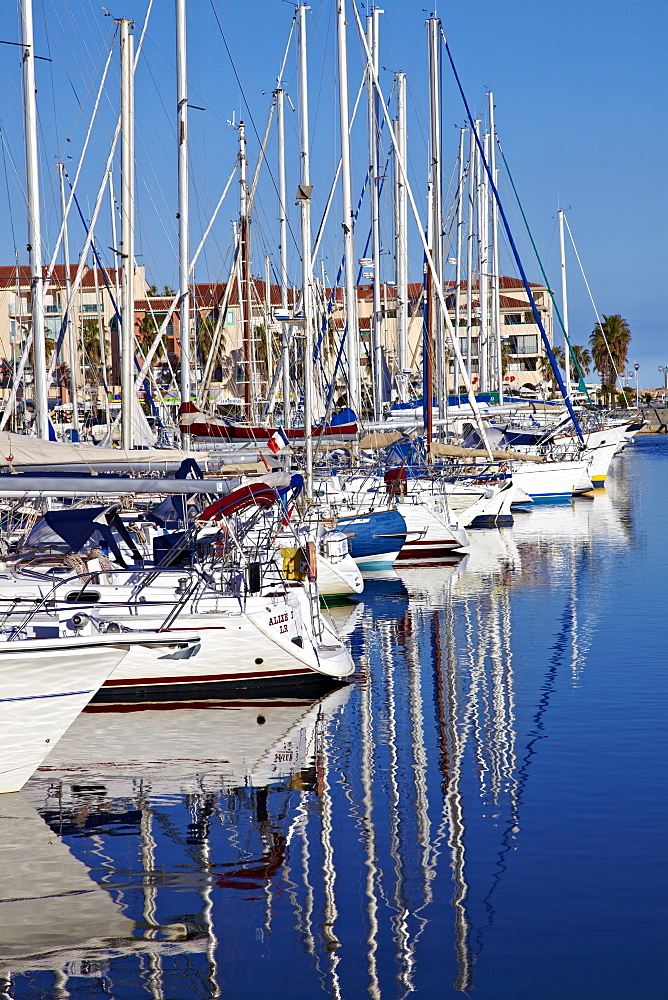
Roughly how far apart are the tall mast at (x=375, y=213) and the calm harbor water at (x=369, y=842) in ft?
66.1

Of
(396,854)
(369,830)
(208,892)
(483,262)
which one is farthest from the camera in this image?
(483,262)

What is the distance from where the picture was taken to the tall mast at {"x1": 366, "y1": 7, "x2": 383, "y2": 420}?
36.5 meters

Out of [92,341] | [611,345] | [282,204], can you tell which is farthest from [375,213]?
[611,345]

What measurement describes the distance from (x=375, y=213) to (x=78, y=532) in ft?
91.6

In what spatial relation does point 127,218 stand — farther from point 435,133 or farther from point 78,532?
point 435,133

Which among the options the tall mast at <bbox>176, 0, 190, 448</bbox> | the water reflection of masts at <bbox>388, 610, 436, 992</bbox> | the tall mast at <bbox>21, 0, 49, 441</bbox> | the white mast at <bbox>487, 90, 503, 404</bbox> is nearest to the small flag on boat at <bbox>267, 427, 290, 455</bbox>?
the tall mast at <bbox>176, 0, 190, 448</bbox>

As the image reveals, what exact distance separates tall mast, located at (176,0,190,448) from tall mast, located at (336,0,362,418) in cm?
419

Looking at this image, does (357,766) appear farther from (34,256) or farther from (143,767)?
(34,256)

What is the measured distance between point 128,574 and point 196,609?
2.33m

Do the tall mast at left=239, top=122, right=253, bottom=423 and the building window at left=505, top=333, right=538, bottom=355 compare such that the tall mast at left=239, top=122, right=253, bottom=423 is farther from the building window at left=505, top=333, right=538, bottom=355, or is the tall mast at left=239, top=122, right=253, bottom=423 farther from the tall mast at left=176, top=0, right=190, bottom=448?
the building window at left=505, top=333, right=538, bottom=355

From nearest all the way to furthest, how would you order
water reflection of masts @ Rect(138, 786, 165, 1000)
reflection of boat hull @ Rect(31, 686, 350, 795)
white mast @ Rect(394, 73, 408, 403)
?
water reflection of masts @ Rect(138, 786, 165, 1000) < reflection of boat hull @ Rect(31, 686, 350, 795) < white mast @ Rect(394, 73, 408, 403)


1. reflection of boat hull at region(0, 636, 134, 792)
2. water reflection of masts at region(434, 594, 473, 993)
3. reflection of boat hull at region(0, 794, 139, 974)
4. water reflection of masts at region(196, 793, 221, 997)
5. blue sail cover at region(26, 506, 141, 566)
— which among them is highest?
blue sail cover at region(26, 506, 141, 566)

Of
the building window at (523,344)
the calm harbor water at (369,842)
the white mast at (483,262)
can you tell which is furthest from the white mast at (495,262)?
the building window at (523,344)

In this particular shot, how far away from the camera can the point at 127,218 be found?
20219 millimetres
